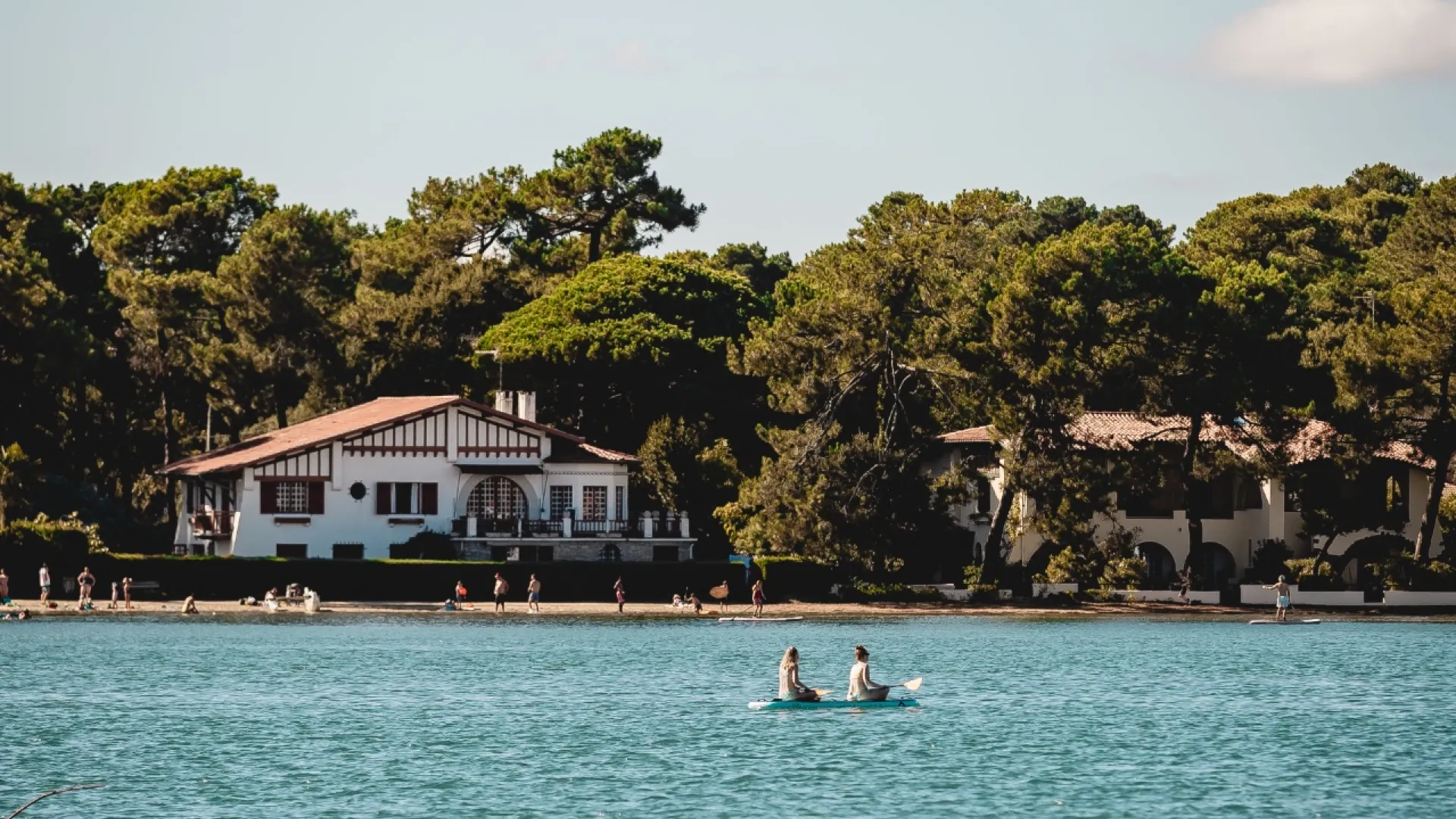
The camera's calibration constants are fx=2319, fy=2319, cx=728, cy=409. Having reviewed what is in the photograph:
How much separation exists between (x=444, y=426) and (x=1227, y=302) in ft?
100

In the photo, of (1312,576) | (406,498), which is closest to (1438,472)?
(1312,576)

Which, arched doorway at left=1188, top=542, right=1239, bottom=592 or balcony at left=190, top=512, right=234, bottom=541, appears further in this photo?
arched doorway at left=1188, top=542, right=1239, bottom=592

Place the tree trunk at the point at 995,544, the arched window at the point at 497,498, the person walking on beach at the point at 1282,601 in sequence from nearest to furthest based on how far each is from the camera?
1. the person walking on beach at the point at 1282,601
2. the tree trunk at the point at 995,544
3. the arched window at the point at 497,498

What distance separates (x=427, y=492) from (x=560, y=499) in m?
5.34

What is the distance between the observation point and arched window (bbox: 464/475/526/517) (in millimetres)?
92062

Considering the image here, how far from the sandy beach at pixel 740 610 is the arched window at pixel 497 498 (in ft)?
28.7

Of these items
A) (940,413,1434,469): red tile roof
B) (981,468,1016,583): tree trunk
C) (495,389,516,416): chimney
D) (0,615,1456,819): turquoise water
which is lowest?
(0,615,1456,819): turquoise water

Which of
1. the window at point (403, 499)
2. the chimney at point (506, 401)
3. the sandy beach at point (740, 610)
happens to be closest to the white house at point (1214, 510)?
the sandy beach at point (740, 610)

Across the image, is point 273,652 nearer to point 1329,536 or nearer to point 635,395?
point 635,395

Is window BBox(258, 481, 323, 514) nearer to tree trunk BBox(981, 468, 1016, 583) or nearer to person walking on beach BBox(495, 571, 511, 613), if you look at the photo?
person walking on beach BBox(495, 571, 511, 613)

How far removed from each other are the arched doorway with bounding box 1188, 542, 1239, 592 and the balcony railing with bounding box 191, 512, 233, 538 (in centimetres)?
3866

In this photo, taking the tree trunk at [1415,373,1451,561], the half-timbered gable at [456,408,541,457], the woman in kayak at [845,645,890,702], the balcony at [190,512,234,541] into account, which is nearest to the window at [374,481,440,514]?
the half-timbered gable at [456,408,541,457]

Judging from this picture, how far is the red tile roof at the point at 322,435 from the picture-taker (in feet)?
290

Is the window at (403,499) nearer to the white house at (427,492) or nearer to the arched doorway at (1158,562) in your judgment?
the white house at (427,492)
